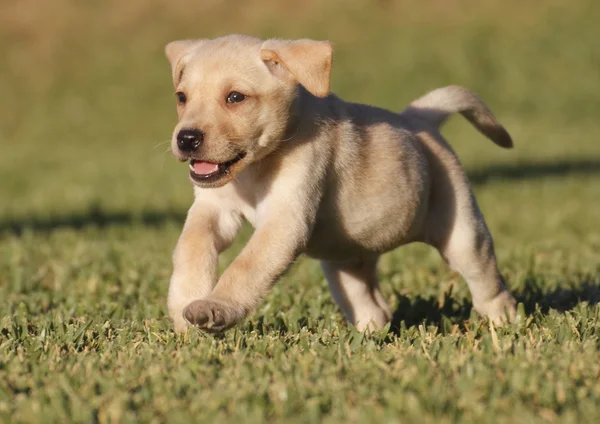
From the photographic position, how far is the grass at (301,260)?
11.8ft

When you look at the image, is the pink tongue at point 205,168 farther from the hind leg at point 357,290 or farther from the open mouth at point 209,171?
the hind leg at point 357,290

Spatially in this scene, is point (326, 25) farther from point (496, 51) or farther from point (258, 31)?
point (496, 51)

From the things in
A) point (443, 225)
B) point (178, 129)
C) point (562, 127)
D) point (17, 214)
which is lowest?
point (562, 127)

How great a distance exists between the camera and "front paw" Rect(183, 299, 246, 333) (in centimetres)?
429

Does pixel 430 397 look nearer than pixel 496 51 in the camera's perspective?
Yes

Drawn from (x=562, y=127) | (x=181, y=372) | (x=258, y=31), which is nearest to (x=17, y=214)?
(x=181, y=372)

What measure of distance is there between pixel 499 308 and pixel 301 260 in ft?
9.77

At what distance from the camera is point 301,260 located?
8398 millimetres

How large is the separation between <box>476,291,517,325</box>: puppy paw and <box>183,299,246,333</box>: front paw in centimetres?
182

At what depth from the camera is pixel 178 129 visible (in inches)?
179

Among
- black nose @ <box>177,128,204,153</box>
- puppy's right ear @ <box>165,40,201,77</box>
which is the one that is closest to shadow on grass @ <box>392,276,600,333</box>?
black nose @ <box>177,128,204,153</box>

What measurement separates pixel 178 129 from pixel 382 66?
64.7 ft

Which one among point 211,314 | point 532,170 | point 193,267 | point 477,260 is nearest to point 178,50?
point 193,267

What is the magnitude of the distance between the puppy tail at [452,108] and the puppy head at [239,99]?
4.38 ft
